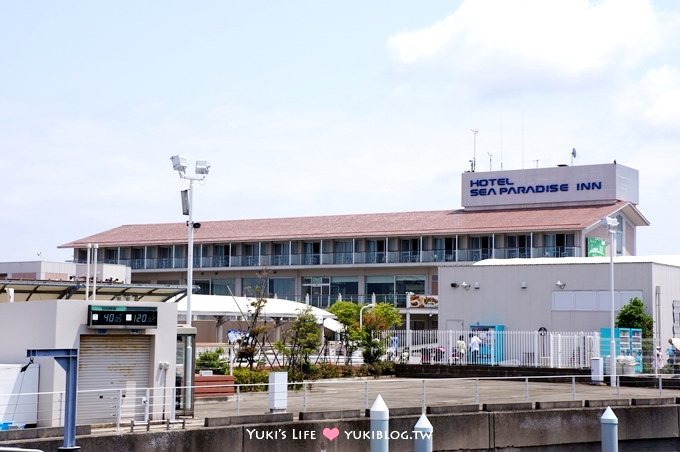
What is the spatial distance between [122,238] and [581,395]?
5788 centimetres

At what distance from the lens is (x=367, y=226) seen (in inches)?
2862

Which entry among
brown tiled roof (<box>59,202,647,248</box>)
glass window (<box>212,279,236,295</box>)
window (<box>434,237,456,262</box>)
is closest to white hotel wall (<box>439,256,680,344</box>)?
brown tiled roof (<box>59,202,647,248</box>)

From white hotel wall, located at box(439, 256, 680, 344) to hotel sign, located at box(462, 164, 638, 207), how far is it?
77.0ft

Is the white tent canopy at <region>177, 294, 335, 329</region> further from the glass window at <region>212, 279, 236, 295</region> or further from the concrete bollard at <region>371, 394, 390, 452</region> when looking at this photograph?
the glass window at <region>212, 279, 236, 295</region>

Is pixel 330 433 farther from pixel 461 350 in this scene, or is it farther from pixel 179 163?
pixel 461 350

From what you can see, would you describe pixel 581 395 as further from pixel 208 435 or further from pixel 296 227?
pixel 296 227

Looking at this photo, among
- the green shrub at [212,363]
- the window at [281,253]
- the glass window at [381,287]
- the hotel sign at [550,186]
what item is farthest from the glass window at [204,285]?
the green shrub at [212,363]

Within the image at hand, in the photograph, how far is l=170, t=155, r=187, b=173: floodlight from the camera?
27.4m

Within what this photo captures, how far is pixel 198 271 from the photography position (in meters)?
77.1

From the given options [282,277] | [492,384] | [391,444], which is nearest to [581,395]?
[492,384]

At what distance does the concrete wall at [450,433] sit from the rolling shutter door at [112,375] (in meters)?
1.37

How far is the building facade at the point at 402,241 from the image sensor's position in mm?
66062

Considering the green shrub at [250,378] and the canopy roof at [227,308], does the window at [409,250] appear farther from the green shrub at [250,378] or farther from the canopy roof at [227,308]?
the green shrub at [250,378]

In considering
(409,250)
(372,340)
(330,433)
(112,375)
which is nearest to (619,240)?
(409,250)
